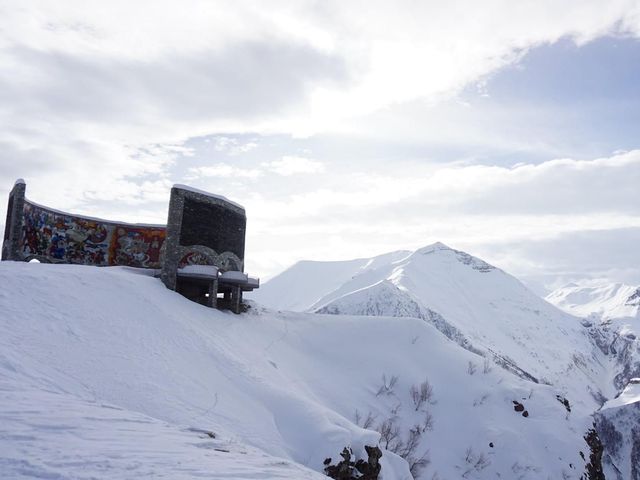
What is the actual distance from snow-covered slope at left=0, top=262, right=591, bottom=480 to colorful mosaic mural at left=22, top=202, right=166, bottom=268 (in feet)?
19.1

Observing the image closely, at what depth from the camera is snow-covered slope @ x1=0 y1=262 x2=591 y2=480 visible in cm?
832

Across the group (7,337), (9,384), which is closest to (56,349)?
(7,337)

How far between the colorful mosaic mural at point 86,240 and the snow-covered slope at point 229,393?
584 cm

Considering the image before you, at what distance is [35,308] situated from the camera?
15648mm

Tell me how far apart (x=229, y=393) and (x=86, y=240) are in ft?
46.5

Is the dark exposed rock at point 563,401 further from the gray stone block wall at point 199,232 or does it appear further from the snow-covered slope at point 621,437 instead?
the gray stone block wall at point 199,232

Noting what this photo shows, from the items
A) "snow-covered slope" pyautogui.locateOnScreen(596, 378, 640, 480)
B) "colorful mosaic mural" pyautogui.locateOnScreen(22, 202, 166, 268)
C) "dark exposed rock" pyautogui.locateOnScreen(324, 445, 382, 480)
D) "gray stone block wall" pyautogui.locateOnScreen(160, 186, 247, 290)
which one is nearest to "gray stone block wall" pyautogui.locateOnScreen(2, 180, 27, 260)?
"colorful mosaic mural" pyautogui.locateOnScreen(22, 202, 166, 268)

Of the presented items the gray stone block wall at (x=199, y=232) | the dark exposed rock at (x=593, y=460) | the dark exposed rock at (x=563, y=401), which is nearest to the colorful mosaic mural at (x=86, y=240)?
the gray stone block wall at (x=199, y=232)

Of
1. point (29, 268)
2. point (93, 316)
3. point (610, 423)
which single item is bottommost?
point (610, 423)

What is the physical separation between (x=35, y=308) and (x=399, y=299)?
487 feet

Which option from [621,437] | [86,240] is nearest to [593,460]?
[621,437]

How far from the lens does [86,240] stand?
2697 cm

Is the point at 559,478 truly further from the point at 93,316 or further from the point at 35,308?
the point at 35,308

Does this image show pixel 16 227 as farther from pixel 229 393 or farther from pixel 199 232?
pixel 229 393
